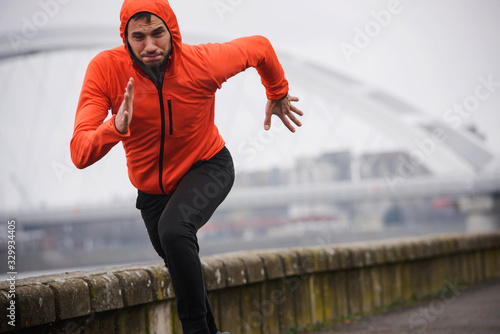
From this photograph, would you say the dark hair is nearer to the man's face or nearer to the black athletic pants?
the man's face

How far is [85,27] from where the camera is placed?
34.5 meters

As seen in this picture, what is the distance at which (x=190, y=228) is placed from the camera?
2309 mm

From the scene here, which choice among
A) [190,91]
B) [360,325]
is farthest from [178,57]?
[360,325]

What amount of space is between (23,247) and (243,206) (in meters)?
11.6

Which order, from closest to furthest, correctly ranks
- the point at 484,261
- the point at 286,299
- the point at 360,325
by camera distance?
the point at 286,299
the point at 360,325
the point at 484,261

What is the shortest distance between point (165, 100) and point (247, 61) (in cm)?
40

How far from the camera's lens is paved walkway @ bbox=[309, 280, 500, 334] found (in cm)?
412

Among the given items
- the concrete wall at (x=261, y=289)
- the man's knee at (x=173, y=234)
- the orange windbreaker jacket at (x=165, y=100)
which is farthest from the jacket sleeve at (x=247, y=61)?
the concrete wall at (x=261, y=289)

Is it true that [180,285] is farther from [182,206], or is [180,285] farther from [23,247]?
[23,247]

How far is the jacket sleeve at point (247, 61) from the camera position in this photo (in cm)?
250

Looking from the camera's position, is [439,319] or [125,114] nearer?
[125,114]

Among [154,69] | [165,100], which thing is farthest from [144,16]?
[165,100]

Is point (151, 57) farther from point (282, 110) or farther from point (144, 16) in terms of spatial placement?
point (282, 110)

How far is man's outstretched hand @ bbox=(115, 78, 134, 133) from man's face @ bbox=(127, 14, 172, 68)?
0.28 meters
